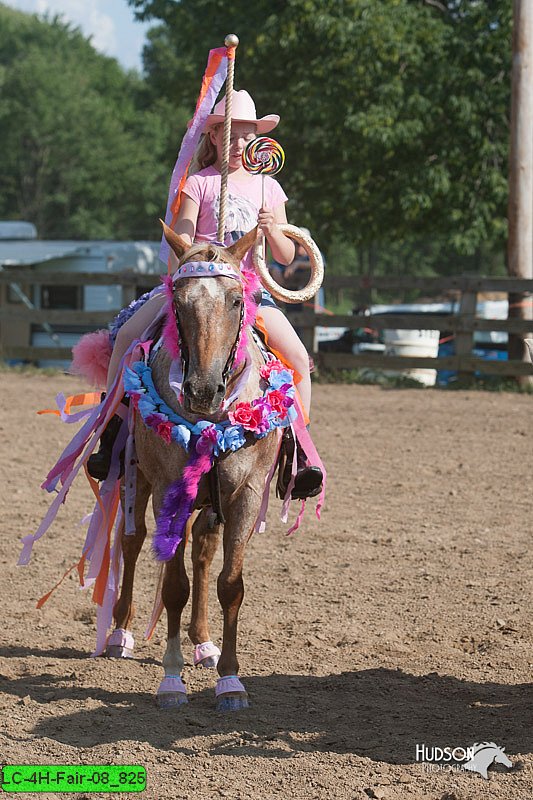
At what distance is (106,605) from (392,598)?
5.66ft

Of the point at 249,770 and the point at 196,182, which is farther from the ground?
the point at 196,182

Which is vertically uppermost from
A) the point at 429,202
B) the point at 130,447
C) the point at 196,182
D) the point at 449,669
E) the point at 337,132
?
the point at 337,132

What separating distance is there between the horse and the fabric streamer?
1.90ft

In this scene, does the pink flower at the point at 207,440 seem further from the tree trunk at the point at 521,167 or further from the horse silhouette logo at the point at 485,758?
the tree trunk at the point at 521,167

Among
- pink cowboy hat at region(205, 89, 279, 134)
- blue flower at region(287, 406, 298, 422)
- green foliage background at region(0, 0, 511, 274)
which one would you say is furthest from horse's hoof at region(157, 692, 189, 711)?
green foliage background at region(0, 0, 511, 274)

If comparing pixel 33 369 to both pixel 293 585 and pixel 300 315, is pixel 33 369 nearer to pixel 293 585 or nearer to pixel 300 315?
pixel 300 315

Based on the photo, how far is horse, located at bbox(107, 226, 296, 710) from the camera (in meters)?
3.80

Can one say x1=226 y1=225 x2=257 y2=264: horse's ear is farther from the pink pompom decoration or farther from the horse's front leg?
the pink pompom decoration

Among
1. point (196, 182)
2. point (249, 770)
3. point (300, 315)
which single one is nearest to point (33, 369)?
point (300, 315)

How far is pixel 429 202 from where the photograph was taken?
1823 cm

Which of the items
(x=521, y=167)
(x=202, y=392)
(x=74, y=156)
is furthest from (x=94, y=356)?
(x=74, y=156)

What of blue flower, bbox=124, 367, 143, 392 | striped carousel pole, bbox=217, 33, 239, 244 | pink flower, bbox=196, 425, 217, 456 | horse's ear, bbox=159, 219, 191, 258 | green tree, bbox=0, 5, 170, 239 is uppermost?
green tree, bbox=0, 5, 170, 239

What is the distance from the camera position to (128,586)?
5215 mm

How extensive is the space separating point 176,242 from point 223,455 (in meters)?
0.87
